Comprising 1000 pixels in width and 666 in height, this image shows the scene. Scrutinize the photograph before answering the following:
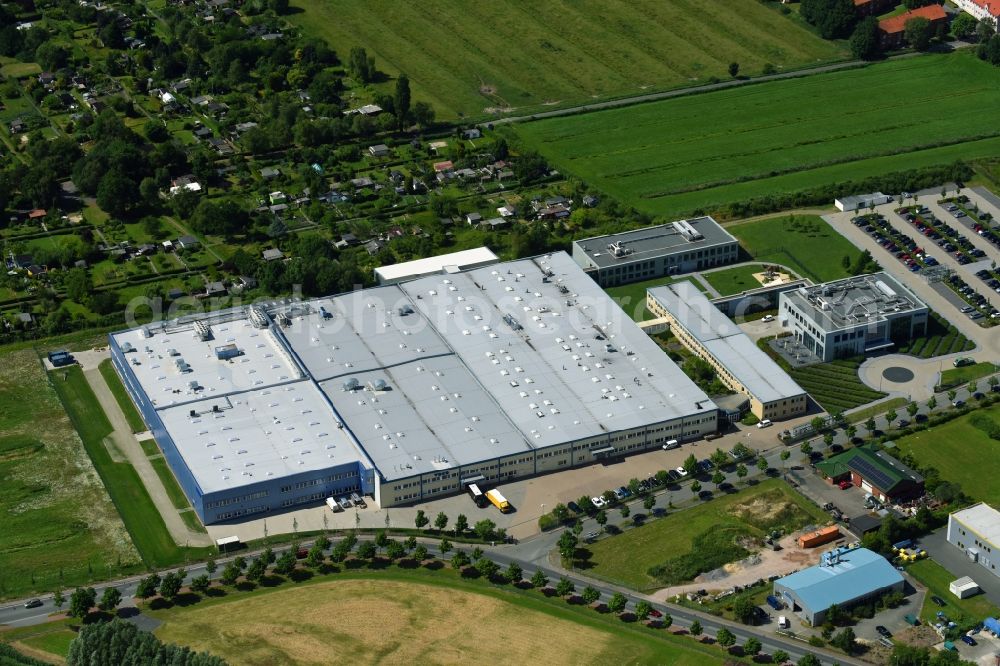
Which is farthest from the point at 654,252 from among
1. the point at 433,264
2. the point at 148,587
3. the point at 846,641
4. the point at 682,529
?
the point at 148,587

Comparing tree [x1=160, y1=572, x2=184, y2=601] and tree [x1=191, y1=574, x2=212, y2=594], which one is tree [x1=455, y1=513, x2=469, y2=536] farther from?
tree [x1=160, y1=572, x2=184, y2=601]

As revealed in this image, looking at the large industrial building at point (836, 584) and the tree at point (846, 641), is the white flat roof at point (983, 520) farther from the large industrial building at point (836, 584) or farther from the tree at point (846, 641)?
the tree at point (846, 641)

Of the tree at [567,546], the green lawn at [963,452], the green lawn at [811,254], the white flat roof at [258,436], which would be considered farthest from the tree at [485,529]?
the green lawn at [811,254]

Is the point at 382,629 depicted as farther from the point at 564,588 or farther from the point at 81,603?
the point at 81,603

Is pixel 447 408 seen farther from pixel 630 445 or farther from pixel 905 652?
pixel 905 652

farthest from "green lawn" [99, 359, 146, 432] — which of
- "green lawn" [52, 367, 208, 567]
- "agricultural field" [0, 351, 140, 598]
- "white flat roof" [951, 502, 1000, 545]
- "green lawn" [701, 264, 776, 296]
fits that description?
"white flat roof" [951, 502, 1000, 545]

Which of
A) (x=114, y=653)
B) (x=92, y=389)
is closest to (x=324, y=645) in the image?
(x=114, y=653)
